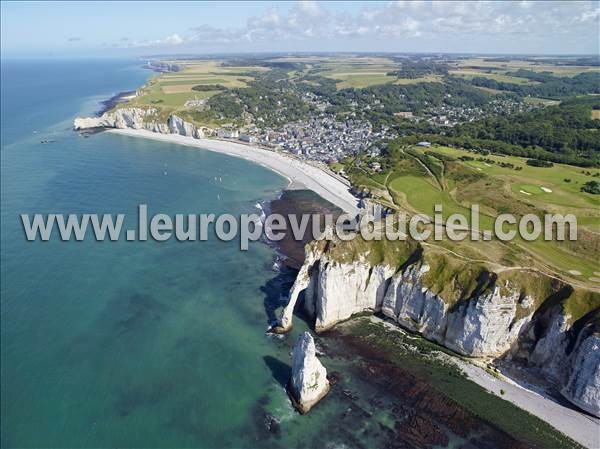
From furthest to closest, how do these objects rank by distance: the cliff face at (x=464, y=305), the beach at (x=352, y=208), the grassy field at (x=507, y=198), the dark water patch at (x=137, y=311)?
1. the grassy field at (x=507, y=198)
2. the dark water patch at (x=137, y=311)
3. the cliff face at (x=464, y=305)
4. the beach at (x=352, y=208)

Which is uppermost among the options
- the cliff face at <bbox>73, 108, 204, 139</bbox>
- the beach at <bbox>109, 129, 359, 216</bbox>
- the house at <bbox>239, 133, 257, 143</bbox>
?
the cliff face at <bbox>73, 108, 204, 139</bbox>

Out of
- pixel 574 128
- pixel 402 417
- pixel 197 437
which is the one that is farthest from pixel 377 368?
pixel 574 128

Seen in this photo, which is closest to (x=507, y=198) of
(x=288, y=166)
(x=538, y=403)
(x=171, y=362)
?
(x=538, y=403)

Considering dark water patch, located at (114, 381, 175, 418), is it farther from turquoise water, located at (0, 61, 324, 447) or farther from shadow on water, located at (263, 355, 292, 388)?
shadow on water, located at (263, 355, 292, 388)

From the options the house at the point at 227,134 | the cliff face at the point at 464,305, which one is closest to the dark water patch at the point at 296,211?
the cliff face at the point at 464,305

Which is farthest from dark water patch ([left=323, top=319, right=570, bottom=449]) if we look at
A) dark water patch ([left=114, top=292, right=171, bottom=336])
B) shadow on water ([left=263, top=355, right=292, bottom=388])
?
dark water patch ([left=114, top=292, right=171, bottom=336])

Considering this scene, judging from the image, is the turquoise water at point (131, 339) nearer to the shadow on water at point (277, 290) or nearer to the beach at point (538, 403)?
the shadow on water at point (277, 290)

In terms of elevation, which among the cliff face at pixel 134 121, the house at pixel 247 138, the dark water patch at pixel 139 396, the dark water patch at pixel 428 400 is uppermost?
the cliff face at pixel 134 121
